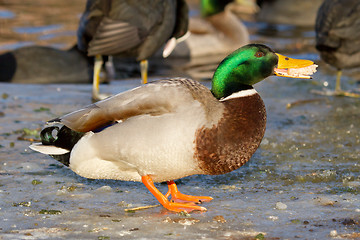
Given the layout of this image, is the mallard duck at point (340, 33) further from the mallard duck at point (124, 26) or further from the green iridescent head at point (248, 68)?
the green iridescent head at point (248, 68)

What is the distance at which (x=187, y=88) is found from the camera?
4047mm

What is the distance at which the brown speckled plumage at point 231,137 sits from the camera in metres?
3.88

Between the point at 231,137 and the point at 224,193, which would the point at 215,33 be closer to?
the point at 224,193

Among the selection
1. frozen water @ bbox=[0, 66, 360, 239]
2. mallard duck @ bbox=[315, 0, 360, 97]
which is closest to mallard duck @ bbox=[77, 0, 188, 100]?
frozen water @ bbox=[0, 66, 360, 239]

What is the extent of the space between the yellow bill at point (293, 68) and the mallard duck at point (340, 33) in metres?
3.48

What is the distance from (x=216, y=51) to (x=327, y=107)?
5486 millimetres

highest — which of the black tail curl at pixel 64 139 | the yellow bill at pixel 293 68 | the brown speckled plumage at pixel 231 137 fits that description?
the yellow bill at pixel 293 68

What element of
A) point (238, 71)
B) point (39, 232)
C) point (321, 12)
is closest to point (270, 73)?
point (238, 71)

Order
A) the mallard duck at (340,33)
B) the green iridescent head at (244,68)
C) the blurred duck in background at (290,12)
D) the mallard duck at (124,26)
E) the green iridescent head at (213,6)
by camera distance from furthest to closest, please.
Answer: the blurred duck in background at (290,12), the green iridescent head at (213,6), the mallard duck at (340,33), the mallard duck at (124,26), the green iridescent head at (244,68)

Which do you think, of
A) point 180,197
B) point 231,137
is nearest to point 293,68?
point 231,137

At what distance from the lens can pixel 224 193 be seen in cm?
450

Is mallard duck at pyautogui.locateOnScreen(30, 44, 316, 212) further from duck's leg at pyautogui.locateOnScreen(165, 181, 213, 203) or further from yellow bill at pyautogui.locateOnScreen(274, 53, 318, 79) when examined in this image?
duck's leg at pyautogui.locateOnScreen(165, 181, 213, 203)

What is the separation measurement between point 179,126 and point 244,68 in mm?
562

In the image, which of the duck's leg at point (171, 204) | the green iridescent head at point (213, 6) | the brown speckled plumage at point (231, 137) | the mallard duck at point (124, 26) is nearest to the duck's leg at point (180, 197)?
the duck's leg at point (171, 204)
